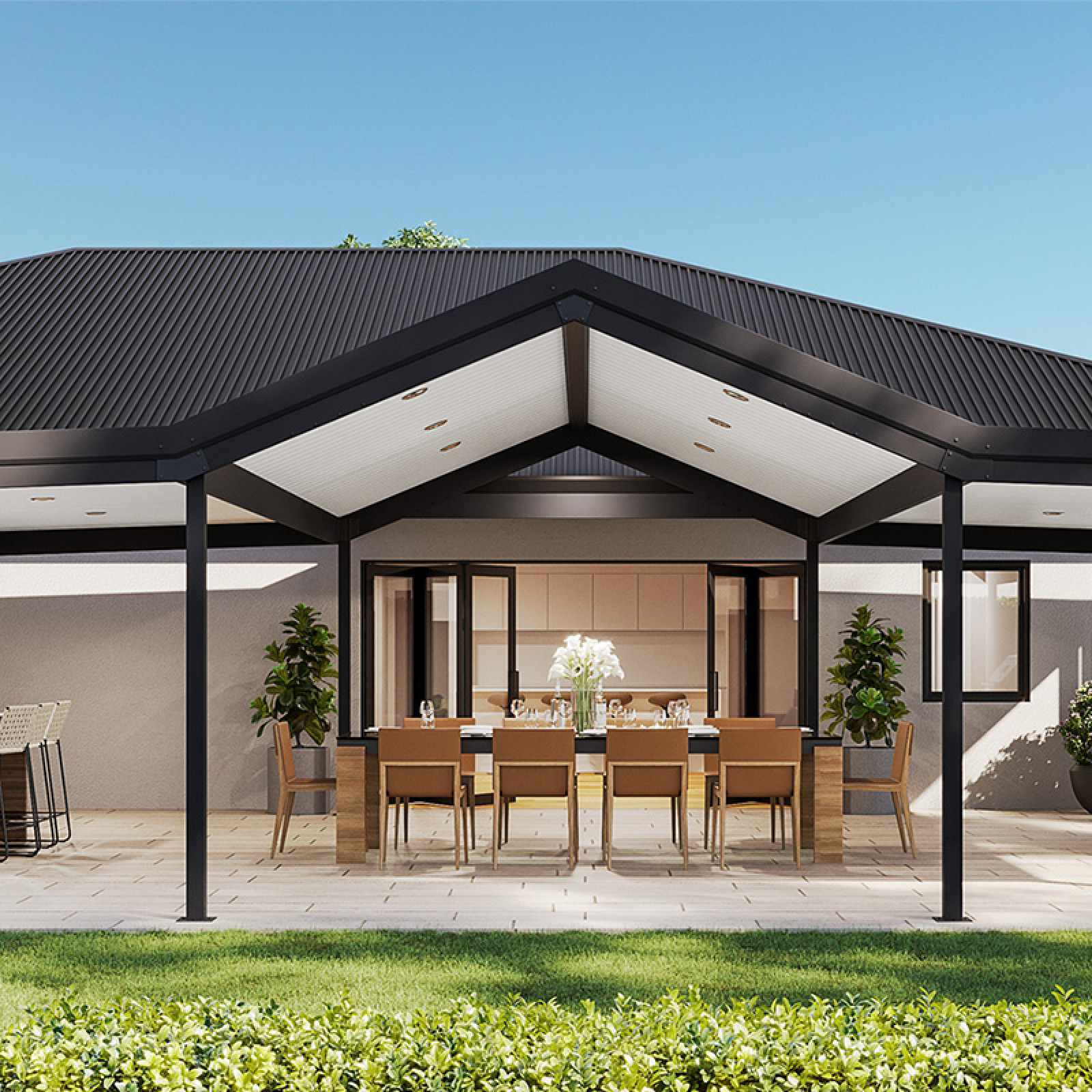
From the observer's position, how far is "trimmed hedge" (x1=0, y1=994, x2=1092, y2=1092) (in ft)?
8.84

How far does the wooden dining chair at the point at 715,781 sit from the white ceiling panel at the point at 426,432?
2694 millimetres

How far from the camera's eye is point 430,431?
8109 millimetres

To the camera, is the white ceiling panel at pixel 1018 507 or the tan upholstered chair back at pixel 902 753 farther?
the tan upholstered chair back at pixel 902 753

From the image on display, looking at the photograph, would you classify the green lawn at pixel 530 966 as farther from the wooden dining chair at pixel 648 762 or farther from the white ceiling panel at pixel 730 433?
the white ceiling panel at pixel 730 433

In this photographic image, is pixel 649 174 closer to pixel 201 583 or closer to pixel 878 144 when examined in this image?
pixel 878 144

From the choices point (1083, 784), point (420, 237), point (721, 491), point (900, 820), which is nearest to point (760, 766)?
point (900, 820)

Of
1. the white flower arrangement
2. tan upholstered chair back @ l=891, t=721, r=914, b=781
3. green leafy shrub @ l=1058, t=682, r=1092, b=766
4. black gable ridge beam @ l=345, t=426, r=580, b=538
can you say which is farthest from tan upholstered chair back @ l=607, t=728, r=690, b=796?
green leafy shrub @ l=1058, t=682, r=1092, b=766

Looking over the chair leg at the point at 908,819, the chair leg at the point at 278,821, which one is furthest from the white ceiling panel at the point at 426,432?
the chair leg at the point at 908,819

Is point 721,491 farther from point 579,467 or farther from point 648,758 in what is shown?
point 648,758

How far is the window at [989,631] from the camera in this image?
11.6m

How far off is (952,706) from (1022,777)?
552 centimetres

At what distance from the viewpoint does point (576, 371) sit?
26.2ft

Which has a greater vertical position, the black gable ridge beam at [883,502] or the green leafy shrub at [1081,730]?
the black gable ridge beam at [883,502]

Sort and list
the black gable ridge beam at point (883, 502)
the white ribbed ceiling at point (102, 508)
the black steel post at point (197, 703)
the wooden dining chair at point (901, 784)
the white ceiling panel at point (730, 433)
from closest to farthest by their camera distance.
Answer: the black steel post at point (197, 703)
the black gable ridge beam at point (883, 502)
the white ceiling panel at point (730, 433)
the white ribbed ceiling at point (102, 508)
the wooden dining chair at point (901, 784)
